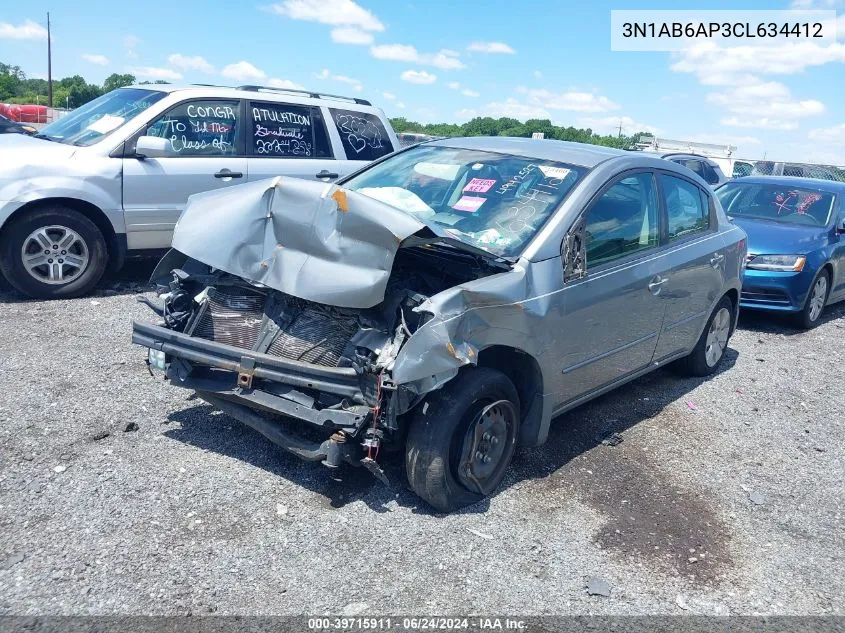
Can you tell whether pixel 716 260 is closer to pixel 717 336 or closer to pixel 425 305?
pixel 717 336

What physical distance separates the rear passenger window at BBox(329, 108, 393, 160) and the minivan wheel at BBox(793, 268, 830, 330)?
16.6 feet

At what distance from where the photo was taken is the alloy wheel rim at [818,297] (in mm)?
8516

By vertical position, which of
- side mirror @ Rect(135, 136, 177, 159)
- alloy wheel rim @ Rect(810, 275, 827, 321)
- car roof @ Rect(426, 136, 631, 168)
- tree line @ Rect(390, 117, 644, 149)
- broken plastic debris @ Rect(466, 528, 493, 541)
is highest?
tree line @ Rect(390, 117, 644, 149)

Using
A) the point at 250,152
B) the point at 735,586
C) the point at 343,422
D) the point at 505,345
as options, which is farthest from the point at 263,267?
the point at 250,152

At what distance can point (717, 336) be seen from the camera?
21.1 ft

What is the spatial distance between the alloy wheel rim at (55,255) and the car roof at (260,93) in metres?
1.74

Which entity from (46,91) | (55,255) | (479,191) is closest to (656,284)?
(479,191)

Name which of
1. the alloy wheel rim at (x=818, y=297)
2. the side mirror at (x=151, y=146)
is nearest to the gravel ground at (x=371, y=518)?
the side mirror at (x=151, y=146)

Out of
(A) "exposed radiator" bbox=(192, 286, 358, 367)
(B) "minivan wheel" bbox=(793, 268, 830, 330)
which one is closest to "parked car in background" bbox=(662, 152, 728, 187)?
(B) "minivan wheel" bbox=(793, 268, 830, 330)

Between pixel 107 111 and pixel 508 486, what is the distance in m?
5.69

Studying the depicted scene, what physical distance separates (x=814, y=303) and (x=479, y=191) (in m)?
5.77

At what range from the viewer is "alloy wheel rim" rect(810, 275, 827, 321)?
852 centimetres

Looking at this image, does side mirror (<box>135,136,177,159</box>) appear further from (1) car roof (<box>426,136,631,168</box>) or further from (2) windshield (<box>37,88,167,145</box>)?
(1) car roof (<box>426,136,631,168</box>)

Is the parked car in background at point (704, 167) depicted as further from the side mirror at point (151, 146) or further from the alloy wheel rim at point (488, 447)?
the alloy wheel rim at point (488, 447)
